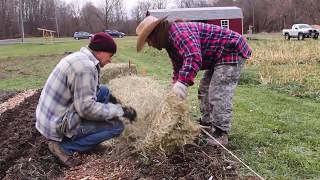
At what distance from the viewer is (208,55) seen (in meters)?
5.27

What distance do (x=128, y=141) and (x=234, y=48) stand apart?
154cm

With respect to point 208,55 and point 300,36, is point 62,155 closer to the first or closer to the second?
point 208,55

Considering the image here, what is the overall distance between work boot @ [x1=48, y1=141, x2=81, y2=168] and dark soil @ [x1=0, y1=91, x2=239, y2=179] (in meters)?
0.07

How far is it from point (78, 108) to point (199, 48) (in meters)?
1.36

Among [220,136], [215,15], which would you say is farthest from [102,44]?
[215,15]

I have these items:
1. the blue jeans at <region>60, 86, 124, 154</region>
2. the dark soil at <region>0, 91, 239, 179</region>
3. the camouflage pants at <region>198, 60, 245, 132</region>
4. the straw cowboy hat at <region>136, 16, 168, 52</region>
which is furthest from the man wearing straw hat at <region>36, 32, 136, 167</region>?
the camouflage pants at <region>198, 60, 245, 132</region>

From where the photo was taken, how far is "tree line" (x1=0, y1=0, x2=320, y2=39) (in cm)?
7200

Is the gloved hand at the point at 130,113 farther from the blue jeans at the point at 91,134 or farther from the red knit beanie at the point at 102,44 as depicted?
the red knit beanie at the point at 102,44

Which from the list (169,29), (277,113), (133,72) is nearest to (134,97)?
(169,29)

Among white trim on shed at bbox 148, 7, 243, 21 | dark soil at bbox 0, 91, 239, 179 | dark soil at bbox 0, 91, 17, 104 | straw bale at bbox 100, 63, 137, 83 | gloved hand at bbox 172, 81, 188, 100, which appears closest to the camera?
dark soil at bbox 0, 91, 239, 179

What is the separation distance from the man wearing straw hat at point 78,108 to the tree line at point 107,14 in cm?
6746

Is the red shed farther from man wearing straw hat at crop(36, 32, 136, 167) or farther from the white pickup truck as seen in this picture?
man wearing straw hat at crop(36, 32, 136, 167)

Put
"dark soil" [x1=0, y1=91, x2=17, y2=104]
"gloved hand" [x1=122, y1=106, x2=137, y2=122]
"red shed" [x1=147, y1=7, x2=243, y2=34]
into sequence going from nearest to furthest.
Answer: "gloved hand" [x1=122, y1=106, x2=137, y2=122] < "dark soil" [x1=0, y1=91, x2=17, y2=104] < "red shed" [x1=147, y1=7, x2=243, y2=34]

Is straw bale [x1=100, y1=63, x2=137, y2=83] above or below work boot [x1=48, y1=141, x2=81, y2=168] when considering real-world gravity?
above
